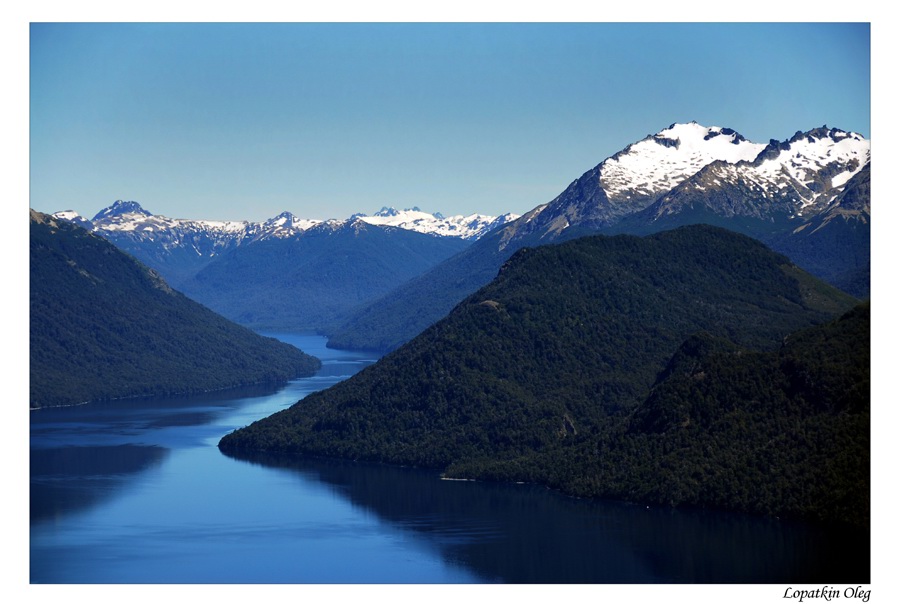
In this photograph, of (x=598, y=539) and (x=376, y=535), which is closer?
(x=598, y=539)

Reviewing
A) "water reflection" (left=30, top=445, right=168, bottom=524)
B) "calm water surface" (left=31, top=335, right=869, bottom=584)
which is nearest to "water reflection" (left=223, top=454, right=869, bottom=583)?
"calm water surface" (left=31, top=335, right=869, bottom=584)

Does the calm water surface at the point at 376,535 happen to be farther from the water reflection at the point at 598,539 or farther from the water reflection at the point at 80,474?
the water reflection at the point at 80,474

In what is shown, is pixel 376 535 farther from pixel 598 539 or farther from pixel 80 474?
pixel 80 474

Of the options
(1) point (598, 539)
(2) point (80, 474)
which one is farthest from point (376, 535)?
(2) point (80, 474)

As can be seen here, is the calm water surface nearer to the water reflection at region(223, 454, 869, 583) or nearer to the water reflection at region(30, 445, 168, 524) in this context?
the water reflection at region(223, 454, 869, 583)

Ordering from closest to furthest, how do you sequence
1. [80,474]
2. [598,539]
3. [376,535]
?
1. [598,539]
2. [376,535]
3. [80,474]

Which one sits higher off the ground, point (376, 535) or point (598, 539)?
point (598, 539)

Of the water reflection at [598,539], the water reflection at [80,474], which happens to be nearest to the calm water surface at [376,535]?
the water reflection at [598,539]
